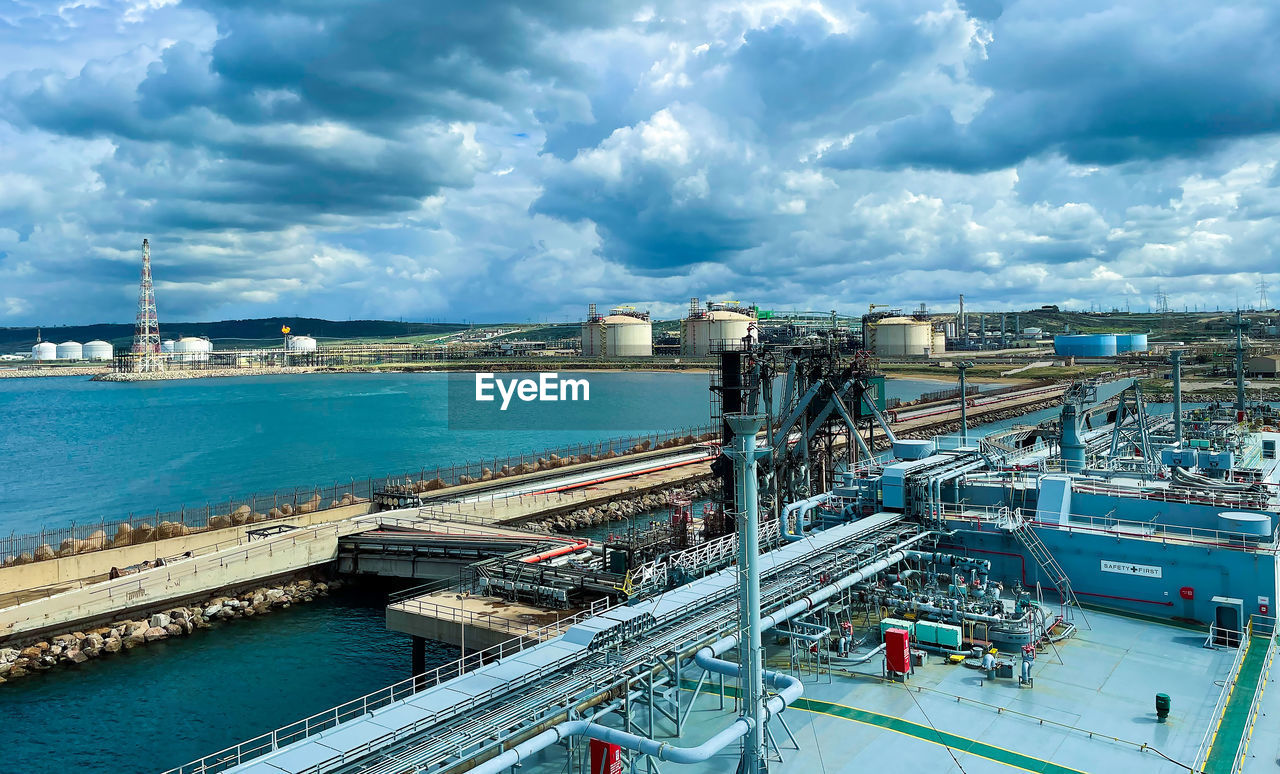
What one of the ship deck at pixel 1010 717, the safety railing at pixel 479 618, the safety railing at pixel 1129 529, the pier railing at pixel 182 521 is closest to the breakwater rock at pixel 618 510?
the pier railing at pixel 182 521

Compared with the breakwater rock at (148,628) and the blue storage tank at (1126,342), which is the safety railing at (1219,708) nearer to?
the breakwater rock at (148,628)

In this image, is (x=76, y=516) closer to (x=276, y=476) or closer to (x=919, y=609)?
(x=276, y=476)

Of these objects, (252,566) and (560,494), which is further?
(560,494)

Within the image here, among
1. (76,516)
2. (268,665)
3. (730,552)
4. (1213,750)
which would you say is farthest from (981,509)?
(76,516)

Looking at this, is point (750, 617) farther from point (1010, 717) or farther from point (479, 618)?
point (479, 618)

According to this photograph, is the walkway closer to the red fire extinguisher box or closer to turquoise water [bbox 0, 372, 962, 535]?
the red fire extinguisher box

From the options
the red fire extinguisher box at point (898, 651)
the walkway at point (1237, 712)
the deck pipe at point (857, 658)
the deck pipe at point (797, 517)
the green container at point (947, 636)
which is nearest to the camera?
the walkway at point (1237, 712)
